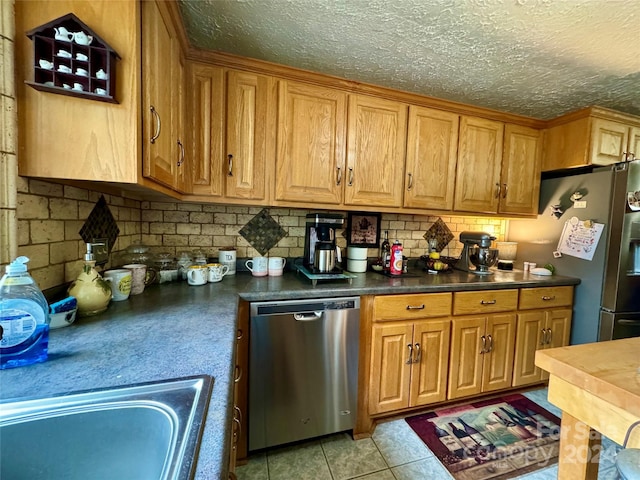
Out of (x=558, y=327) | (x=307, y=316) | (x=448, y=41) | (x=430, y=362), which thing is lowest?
(x=430, y=362)

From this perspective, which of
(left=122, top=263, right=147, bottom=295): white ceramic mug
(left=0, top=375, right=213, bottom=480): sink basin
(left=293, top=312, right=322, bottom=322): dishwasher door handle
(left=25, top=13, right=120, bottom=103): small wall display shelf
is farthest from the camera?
(left=293, top=312, right=322, bottom=322): dishwasher door handle

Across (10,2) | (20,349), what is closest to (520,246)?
(20,349)

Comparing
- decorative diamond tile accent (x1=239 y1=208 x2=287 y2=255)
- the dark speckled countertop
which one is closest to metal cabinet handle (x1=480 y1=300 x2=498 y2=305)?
the dark speckled countertop

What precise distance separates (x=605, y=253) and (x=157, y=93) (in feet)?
9.14

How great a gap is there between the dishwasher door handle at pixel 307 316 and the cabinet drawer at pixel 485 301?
92 cm

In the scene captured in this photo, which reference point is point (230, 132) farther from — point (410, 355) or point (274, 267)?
point (410, 355)

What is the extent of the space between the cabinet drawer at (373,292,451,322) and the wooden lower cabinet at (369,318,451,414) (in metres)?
0.05

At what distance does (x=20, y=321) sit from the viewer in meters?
0.64

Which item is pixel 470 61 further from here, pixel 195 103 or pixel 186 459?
pixel 186 459

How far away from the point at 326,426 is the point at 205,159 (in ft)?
5.48

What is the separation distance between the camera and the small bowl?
2.68 feet

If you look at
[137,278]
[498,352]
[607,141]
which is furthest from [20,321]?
[607,141]

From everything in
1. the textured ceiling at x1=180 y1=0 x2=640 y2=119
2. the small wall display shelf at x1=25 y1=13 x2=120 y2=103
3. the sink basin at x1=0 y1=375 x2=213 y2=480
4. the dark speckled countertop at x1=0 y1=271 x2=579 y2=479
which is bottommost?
the sink basin at x1=0 y1=375 x2=213 y2=480

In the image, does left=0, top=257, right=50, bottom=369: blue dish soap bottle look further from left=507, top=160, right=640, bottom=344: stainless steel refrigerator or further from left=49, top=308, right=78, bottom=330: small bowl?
left=507, top=160, right=640, bottom=344: stainless steel refrigerator
